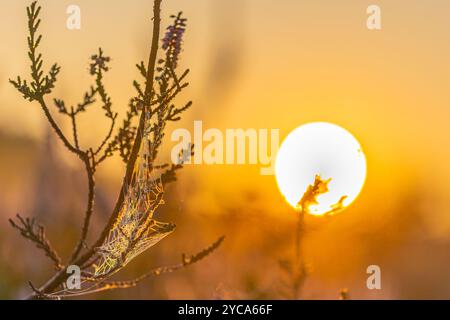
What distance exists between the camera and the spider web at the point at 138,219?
16.8ft

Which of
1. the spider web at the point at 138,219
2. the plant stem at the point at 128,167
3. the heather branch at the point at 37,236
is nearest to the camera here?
the plant stem at the point at 128,167

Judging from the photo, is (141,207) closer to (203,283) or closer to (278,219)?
(278,219)

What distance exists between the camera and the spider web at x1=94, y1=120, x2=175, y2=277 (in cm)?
513

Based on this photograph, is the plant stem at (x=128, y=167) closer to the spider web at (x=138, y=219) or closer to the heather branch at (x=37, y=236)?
the spider web at (x=138, y=219)

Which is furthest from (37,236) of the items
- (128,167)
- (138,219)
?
(128,167)

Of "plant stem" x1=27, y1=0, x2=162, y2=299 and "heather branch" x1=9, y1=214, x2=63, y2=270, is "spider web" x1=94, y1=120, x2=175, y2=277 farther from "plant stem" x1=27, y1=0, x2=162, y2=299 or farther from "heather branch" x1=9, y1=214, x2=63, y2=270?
"heather branch" x1=9, y1=214, x2=63, y2=270

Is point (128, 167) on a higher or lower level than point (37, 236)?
higher

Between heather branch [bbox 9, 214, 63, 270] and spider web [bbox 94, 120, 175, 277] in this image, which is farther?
heather branch [bbox 9, 214, 63, 270]

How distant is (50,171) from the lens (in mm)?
18328

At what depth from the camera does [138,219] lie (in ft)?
18.3

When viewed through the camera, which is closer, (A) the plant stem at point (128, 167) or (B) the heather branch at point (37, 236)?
(A) the plant stem at point (128, 167)

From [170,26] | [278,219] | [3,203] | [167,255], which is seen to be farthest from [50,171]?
[170,26]

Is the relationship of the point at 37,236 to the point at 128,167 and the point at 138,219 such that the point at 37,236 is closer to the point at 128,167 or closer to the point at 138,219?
the point at 138,219
